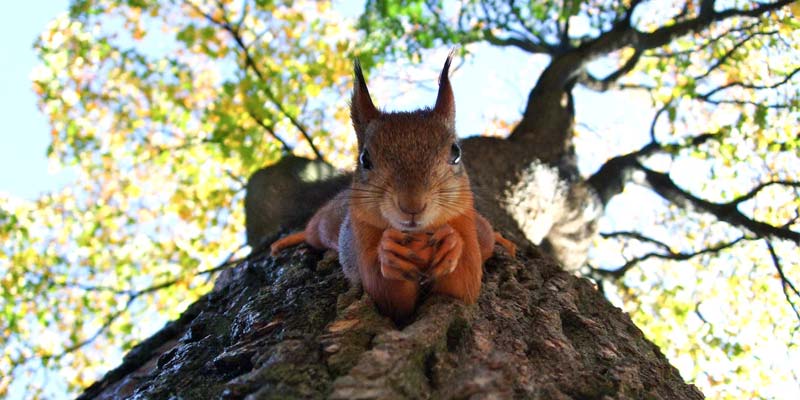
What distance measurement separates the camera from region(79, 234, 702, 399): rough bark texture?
1.52 m

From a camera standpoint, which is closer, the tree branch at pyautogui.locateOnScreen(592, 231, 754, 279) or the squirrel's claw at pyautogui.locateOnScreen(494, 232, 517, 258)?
the squirrel's claw at pyautogui.locateOnScreen(494, 232, 517, 258)

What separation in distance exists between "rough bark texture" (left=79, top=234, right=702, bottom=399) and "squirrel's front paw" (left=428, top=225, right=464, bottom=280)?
14 centimetres

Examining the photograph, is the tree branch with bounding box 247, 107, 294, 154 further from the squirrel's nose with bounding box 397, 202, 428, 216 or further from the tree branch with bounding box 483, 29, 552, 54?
the squirrel's nose with bounding box 397, 202, 428, 216

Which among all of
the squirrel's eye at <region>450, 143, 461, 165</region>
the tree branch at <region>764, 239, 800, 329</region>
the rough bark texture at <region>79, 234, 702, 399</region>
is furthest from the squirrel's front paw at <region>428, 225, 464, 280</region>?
the tree branch at <region>764, 239, 800, 329</region>

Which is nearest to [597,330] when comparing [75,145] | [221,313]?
[221,313]

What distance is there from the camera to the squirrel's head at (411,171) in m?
1.85

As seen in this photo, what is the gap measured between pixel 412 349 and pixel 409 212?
437 mm

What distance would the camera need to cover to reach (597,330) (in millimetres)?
2188

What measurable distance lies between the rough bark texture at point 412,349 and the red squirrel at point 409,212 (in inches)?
3.5

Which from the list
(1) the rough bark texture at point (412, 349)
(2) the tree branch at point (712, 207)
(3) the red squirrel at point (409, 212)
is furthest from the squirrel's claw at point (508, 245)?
(2) the tree branch at point (712, 207)

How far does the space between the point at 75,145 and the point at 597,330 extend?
5.70 meters

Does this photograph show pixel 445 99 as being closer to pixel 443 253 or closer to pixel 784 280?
pixel 443 253

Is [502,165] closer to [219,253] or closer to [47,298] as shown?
[219,253]

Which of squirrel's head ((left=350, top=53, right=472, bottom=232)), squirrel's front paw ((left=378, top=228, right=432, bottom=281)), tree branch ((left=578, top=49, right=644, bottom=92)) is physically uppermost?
tree branch ((left=578, top=49, right=644, bottom=92))
